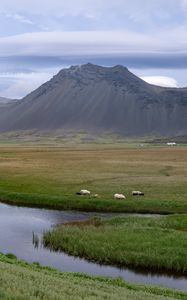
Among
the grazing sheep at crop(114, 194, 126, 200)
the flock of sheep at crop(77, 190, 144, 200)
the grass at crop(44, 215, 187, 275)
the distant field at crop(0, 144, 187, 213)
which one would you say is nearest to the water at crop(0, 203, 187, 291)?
the grass at crop(44, 215, 187, 275)

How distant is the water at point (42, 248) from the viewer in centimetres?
3394

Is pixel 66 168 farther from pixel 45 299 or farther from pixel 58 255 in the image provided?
pixel 45 299

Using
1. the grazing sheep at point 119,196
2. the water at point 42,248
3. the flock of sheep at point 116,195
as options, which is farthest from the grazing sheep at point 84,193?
Result: the water at point 42,248

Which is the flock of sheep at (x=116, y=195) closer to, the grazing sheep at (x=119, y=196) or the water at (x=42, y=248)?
the grazing sheep at (x=119, y=196)

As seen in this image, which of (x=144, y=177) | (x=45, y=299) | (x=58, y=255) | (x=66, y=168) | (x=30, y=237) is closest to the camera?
(x=45, y=299)

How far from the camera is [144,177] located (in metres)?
83.6

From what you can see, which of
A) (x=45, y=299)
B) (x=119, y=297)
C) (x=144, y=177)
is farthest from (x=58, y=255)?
(x=144, y=177)

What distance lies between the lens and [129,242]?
40.2 m

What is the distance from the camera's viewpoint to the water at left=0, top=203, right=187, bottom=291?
33.9 metres

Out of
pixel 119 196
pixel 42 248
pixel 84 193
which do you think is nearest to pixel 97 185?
pixel 84 193

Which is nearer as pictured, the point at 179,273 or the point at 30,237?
the point at 179,273

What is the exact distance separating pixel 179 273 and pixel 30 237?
14996 millimetres

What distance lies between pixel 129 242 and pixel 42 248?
23.4 feet

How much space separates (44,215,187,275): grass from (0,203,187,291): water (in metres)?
1.07
